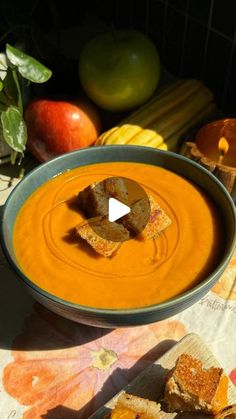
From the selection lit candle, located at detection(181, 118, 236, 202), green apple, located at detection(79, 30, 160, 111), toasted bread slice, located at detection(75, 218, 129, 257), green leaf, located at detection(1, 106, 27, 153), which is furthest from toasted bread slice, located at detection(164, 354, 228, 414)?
green apple, located at detection(79, 30, 160, 111)

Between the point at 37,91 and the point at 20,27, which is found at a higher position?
the point at 20,27

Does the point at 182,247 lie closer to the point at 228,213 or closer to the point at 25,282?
the point at 228,213

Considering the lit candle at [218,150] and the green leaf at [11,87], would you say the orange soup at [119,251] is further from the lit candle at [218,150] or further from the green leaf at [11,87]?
the green leaf at [11,87]

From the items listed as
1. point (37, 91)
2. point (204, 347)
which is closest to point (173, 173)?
point (204, 347)

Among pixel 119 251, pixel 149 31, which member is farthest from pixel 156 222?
pixel 149 31

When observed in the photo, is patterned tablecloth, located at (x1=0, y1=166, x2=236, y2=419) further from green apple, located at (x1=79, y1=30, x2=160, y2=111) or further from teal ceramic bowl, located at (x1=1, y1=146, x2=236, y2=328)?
green apple, located at (x1=79, y1=30, x2=160, y2=111)

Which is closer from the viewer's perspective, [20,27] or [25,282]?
[25,282]

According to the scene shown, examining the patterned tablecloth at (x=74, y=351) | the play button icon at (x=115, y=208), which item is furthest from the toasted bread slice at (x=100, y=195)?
the patterned tablecloth at (x=74, y=351)
